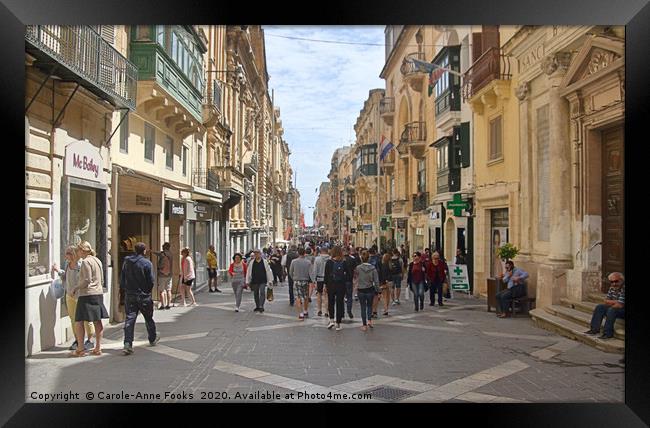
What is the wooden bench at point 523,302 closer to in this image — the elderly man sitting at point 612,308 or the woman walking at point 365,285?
the woman walking at point 365,285

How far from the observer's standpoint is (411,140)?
96.4 ft

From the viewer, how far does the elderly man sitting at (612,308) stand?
Answer: 8.97 metres

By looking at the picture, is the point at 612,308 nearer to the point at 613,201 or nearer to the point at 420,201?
the point at 613,201

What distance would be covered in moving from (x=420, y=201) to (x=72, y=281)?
21605 mm

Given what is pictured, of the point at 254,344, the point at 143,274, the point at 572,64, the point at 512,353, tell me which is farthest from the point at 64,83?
the point at 572,64

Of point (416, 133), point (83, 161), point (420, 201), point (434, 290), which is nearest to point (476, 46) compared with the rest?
point (434, 290)

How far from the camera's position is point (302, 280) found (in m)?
13.5

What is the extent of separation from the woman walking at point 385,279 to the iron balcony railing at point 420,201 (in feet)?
43.0

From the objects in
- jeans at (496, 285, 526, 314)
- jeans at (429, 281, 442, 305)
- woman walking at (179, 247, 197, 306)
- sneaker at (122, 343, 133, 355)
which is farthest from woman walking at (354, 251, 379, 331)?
woman walking at (179, 247, 197, 306)

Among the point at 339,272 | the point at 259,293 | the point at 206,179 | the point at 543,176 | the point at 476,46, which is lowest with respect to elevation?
the point at 259,293

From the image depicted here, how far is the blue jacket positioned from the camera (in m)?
9.06


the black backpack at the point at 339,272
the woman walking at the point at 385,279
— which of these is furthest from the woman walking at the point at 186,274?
the woman walking at the point at 385,279

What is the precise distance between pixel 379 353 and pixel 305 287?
440cm

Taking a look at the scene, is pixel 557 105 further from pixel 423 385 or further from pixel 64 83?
pixel 64 83
